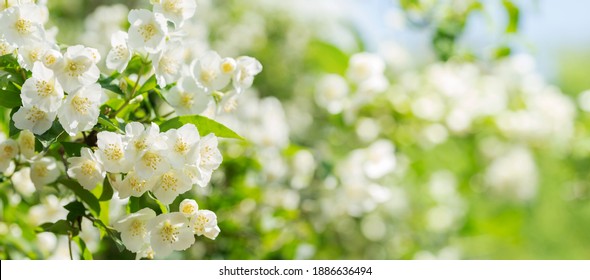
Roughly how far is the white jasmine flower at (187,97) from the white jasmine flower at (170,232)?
0.11 meters

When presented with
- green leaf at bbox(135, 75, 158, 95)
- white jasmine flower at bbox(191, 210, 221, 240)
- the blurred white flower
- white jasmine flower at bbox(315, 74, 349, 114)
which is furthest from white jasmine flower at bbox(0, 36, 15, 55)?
the blurred white flower

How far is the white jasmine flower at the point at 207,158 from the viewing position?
0.66 m

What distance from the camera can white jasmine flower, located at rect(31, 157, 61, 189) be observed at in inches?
30.6

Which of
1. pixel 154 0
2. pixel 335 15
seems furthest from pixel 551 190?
pixel 154 0

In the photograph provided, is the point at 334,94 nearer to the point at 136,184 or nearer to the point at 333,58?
the point at 333,58

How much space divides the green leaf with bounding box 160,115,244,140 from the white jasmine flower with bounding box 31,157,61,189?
15cm

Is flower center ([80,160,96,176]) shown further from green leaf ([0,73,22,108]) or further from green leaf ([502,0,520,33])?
green leaf ([502,0,520,33])

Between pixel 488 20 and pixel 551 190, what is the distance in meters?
3.50

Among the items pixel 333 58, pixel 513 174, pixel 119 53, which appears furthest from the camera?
pixel 513 174

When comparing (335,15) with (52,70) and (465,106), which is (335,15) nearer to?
(465,106)

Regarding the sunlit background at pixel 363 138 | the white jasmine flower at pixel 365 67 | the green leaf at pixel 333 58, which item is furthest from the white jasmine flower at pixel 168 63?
the green leaf at pixel 333 58

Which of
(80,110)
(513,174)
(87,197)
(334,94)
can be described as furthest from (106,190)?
(513,174)

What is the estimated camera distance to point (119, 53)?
0.73 m

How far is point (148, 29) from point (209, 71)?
0.08 metres
